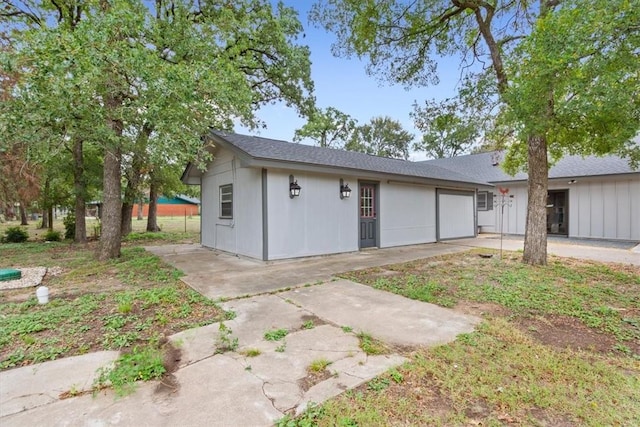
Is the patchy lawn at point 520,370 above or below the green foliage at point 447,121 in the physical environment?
below

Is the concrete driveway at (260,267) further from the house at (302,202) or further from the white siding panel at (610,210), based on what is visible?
the white siding panel at (610,210)

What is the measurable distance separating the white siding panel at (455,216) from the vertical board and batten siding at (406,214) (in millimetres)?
533

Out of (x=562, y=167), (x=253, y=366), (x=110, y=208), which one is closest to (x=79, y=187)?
(x=110, y=208)

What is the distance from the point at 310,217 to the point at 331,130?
22.0 metres

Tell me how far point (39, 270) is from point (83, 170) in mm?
6064

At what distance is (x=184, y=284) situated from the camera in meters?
5.39

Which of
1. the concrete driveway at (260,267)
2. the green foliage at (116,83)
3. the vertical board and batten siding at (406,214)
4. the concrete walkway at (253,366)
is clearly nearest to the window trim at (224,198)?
the concrete driveway at (260,267)

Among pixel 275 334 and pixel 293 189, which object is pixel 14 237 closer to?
pixel 293 189

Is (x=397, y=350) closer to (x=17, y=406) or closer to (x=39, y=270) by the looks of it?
(x=17, y=406)

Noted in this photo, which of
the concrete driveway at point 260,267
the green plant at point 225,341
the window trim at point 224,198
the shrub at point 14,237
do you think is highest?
the window trim at point 224,198

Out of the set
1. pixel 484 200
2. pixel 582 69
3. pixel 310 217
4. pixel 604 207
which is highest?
pixel 582 69

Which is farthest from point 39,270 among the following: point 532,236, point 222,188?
point 532,236

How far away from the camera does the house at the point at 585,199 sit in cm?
1098

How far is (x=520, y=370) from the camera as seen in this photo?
261cm
